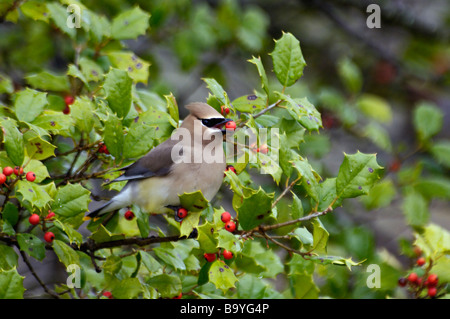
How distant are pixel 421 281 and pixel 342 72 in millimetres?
1748

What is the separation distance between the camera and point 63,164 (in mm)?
2621

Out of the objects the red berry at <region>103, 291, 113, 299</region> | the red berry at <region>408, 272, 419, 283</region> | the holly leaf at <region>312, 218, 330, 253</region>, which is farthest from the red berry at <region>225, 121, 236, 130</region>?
the red berry at <region>408, 272, 419, 283</region>

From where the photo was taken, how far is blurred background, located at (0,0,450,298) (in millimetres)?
3752

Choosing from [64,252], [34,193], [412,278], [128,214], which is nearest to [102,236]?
[64,252]

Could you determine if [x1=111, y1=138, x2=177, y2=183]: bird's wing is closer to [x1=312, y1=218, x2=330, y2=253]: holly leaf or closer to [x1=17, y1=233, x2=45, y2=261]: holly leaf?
[x1=17, y1=233, x2=45, y2=261]: holly leaf

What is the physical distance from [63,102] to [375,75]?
11.8 ft

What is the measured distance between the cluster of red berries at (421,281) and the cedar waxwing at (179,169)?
3.21 feet

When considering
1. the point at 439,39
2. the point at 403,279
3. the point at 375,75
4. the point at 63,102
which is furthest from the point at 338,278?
the point at 439,39

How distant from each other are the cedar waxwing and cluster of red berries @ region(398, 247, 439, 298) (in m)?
0.98

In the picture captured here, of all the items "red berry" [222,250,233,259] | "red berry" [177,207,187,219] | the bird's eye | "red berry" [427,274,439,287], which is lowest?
"red berry" [222,250,233,259]

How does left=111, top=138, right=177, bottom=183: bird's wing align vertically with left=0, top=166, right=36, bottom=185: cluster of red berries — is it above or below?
above

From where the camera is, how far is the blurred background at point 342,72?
3.75 m
